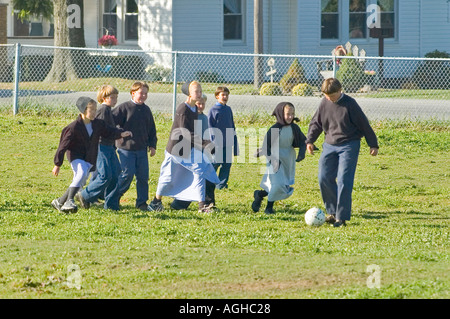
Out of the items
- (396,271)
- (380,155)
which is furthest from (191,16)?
(396,271)

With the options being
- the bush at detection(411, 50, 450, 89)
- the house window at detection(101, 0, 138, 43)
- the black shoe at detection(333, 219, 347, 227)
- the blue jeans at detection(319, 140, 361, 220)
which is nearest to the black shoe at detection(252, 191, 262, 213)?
the blue jeans at detection(319, 140, 361, 220)

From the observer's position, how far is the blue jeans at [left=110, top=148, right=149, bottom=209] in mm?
11617

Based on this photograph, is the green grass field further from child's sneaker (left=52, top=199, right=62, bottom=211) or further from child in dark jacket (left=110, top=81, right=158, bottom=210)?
child in dark jacket (left=110, top=81, right=158, bottom=210)

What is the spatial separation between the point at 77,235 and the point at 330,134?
10.1ft

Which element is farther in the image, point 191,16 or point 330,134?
point 191,16

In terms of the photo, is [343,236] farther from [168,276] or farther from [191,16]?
[191,16]

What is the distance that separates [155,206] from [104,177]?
0.74 m

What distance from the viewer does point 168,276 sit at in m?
7.95

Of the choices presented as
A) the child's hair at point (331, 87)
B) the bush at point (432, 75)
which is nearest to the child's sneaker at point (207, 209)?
the child's hair at point (331, 87)

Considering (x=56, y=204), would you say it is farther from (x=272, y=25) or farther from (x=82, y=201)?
(x=272, y=25)

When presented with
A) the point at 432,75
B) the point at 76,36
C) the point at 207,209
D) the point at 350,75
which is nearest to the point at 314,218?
the point at 207,209

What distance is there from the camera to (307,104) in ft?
74.2

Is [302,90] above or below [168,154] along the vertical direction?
above
